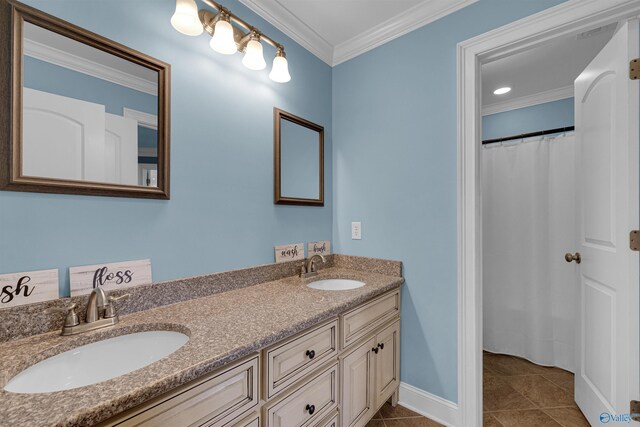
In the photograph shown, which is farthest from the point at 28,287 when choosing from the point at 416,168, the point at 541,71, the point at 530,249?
the point at 541,71

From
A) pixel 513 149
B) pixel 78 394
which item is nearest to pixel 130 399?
pixel 78 394

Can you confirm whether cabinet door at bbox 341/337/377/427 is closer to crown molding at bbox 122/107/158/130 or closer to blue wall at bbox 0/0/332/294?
blue wall at bbox 0/0/332/294

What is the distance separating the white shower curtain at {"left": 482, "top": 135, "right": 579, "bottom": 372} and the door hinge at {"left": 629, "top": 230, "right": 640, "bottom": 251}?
1.10 m

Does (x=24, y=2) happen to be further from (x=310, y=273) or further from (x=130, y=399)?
(x=310, y=273)

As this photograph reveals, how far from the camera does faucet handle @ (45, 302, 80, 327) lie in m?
0.86

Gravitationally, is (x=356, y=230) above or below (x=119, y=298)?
above

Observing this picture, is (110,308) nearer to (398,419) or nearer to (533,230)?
(398,419)

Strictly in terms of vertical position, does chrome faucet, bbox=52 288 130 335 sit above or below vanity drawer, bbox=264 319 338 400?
above

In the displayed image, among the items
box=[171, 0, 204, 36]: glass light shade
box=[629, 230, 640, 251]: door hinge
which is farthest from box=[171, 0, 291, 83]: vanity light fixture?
box=[629, 230, 640, 251]: door hinge

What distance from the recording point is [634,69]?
1229 millimetres

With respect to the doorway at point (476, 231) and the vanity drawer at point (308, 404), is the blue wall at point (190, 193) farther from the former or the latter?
the doorway at point (476, 231)

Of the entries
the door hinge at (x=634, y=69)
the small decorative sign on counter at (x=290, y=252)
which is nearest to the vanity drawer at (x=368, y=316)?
the small decorative sign on counter at (x=290, y=252)

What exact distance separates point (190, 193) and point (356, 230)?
1.10 metres

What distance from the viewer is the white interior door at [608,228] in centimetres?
123
